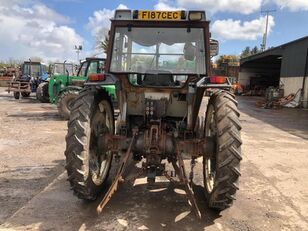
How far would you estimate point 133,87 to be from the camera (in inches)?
208

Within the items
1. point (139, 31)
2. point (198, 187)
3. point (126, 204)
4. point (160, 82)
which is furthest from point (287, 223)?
point (139, 31)

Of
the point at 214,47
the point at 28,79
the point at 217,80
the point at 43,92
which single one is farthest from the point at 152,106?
the point at 28,79

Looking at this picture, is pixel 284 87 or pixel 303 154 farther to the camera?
pixel 284 87

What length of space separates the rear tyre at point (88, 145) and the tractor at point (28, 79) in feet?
59.3

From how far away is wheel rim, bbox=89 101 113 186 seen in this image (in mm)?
4980

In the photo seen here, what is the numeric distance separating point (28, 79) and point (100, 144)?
21161 millimetres

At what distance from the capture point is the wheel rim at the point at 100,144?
16.3 feet

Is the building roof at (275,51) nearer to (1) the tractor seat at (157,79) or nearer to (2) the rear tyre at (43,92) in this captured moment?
(2) the rear tyre at (43,92)

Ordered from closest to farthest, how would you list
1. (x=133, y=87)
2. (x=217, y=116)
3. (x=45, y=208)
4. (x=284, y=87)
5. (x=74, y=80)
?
(x=217, y=116), (x=45, y=208), (x=133, y=87), (x=74, y=80), (x=284, y=87)

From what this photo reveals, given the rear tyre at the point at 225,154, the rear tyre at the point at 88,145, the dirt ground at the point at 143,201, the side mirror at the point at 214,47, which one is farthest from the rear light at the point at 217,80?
the dirt ground at the point at 143,201

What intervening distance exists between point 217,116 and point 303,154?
5392 millimetres

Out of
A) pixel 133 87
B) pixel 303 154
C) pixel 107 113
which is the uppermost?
pixel 133 87

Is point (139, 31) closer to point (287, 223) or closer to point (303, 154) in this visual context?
point (287, 223)

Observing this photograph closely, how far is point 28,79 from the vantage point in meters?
24.6
